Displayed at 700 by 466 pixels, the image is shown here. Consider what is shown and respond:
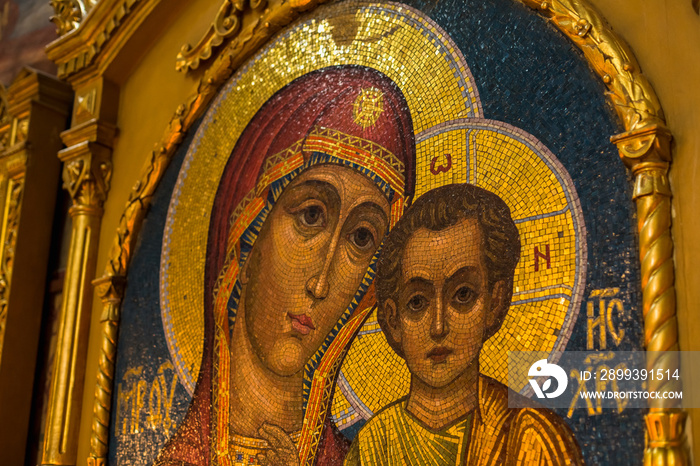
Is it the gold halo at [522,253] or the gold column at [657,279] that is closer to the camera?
the gold column at [657,279]

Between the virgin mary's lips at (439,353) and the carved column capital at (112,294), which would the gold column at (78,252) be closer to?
the carved column capital at (112,294)

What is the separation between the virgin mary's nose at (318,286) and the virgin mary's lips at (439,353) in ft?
1.79

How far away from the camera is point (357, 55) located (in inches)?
129

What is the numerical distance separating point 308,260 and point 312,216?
0.59ft

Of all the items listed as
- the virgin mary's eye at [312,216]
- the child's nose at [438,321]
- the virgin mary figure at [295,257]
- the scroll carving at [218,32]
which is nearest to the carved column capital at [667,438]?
the child's nose at [438,321]

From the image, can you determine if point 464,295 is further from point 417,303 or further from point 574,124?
point 574,124

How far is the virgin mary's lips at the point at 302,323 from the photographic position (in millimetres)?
3111

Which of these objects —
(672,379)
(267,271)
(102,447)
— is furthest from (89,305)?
(672,379)

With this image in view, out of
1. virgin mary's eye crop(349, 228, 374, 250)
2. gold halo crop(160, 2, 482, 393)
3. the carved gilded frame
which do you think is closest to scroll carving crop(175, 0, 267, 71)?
the carved gilded frame

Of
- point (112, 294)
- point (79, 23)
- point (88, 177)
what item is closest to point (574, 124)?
point (112, 294)

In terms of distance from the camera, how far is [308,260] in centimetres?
319

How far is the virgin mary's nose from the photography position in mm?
3098
